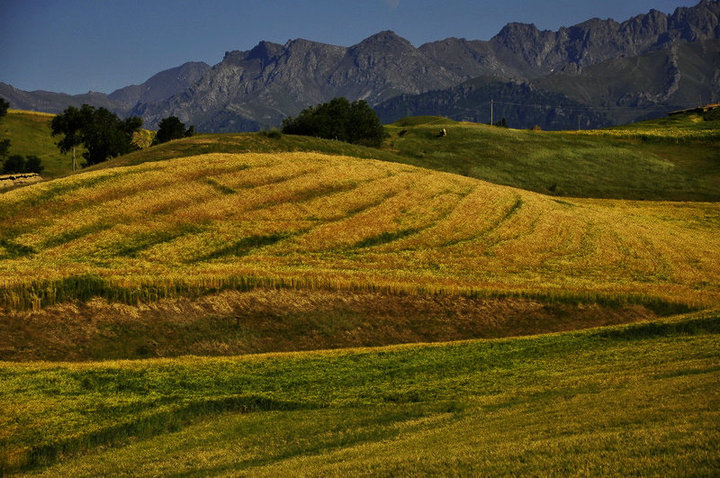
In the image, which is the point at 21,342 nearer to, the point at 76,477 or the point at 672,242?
the point at 76,477

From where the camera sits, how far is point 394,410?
76.4 feet

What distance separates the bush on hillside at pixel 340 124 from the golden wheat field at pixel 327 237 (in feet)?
125

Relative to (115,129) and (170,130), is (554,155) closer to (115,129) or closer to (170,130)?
(170,130)

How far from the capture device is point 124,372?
94.0 feet

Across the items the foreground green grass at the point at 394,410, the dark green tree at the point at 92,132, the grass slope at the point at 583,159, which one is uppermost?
the dark green tree at the point at 92,132

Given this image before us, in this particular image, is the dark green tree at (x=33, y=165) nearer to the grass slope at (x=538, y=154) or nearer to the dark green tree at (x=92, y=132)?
the grass slope at (x=538, y=154)

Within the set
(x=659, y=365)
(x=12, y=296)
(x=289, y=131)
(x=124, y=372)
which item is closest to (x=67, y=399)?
(x=124, y=372)

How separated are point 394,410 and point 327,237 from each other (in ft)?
108

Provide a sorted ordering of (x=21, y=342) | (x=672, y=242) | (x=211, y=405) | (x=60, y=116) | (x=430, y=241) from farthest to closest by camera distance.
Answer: (x=60, y=116)
(x=672, y=242)
(x=430, y=241)
(x=21, y=342)
(x=211, y=405)

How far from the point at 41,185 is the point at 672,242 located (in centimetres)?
6177

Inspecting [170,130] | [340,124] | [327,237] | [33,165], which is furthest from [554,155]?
[33,165]

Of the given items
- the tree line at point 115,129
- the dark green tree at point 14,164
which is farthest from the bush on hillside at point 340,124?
the dark green tree at point 14,164

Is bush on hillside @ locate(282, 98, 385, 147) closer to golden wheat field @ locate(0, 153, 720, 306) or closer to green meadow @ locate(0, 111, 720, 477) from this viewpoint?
green meadow @ locate(0, 111, 720, 477)

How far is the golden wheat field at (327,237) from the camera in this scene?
43125 mm
